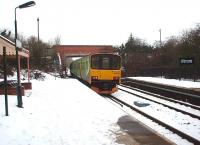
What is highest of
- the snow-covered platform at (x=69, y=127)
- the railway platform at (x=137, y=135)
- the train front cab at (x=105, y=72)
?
the train front cab at (x=105, y=72)

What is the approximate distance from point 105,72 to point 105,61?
2.62 feet

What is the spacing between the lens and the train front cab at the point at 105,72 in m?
26.7

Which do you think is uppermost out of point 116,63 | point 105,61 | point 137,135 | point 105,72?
point 105,61

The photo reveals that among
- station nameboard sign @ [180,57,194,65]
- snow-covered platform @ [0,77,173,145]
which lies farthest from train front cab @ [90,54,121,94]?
snow-covered platform @ [0,77,173,145]

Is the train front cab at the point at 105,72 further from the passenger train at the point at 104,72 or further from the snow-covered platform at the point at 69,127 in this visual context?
the snow-covered platform at the point at 69,127

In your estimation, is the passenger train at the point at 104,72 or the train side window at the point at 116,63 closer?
the passenger train at the point at 104,72

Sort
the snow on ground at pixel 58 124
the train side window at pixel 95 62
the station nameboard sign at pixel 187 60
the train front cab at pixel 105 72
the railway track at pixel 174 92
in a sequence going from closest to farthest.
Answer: the snow on ground at pixel 58 124 → the railway track at pixel 174 92 → the train front cab at pixel 105 72 → the train side window at pixel 95 62 → the station nameboard sign at pixel 187 60

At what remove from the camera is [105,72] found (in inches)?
1054

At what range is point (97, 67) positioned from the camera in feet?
88.2

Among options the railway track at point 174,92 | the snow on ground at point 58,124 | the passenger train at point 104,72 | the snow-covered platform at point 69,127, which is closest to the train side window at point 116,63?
the passenger train at point 104,72

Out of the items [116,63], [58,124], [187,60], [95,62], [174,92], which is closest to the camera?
[58,124]

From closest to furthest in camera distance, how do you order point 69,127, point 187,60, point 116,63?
point 69,127 → point 116,63 → point 187,60

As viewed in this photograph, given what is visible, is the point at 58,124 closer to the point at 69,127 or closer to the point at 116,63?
the point at 69,127

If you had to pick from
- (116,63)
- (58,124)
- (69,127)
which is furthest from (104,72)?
(69,127)
